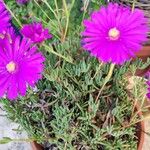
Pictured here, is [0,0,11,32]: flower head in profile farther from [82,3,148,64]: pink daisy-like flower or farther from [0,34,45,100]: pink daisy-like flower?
[82,3,148,64]: pink daisy-like flower

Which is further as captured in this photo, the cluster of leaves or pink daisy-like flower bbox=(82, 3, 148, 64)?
the cluster of leaves

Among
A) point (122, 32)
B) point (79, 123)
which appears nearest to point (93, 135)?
point (79, 123)

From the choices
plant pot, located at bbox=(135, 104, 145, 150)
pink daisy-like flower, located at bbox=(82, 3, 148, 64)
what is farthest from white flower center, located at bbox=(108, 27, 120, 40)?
plant pot, located at bbox=(135, 104, 145, 150)

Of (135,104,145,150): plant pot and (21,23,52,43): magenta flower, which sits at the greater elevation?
(21,23,52,43): magenta flower

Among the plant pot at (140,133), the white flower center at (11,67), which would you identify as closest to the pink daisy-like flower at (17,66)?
the white flower center at (11,67)

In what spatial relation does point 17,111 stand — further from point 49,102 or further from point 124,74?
point 124,74

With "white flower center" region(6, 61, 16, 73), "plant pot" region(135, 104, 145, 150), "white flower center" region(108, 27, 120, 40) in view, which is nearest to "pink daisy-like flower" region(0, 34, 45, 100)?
"white flower center" region(6, 61, 16, 73)

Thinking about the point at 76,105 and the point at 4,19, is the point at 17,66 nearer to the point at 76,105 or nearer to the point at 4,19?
the point at 4,19
